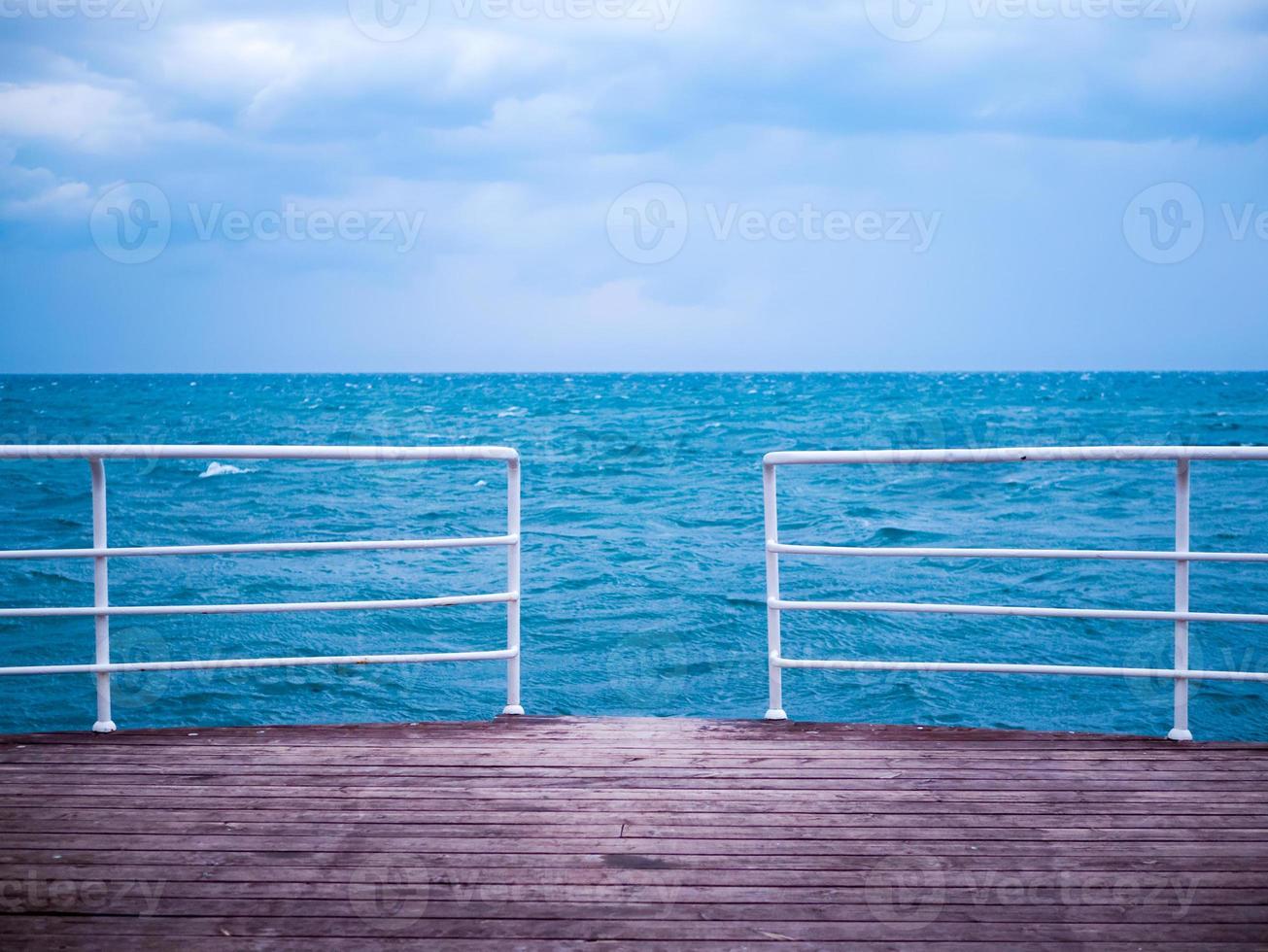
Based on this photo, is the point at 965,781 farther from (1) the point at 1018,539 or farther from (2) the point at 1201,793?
(1) the point at 1018,539

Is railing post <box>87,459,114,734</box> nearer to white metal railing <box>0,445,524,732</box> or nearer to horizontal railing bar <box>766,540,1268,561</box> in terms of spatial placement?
white metal railing <box>0,445,524,732</box>

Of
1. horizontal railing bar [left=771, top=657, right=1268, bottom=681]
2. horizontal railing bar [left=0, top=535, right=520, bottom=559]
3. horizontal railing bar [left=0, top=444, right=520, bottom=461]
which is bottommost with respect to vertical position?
horizontal railing bar [left=771, top=657, right=1268, bottom=681]

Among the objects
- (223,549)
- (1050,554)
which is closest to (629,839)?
(223,549)

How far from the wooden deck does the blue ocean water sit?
4.62m

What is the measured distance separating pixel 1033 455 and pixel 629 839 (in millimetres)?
1844

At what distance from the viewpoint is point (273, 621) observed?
10.6 m

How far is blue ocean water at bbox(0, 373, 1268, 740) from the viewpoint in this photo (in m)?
8.38

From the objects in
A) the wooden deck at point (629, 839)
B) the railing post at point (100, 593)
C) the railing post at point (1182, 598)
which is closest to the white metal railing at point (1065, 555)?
the railing post at point (1182, 598)

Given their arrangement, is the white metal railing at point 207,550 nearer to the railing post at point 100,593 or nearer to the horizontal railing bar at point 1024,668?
the railing post at point 100,593

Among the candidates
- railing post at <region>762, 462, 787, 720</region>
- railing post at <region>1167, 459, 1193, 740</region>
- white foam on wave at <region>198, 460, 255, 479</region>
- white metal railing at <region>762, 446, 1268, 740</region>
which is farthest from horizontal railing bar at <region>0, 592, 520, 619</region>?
white foam on wave at <region>198, 460, 255, 479</region>

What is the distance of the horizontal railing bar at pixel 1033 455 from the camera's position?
128 inches

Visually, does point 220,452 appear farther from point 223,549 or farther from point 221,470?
point 221,470

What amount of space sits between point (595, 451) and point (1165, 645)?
20.7 m

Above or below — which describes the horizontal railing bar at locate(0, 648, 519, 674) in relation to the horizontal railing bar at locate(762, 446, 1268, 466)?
below
